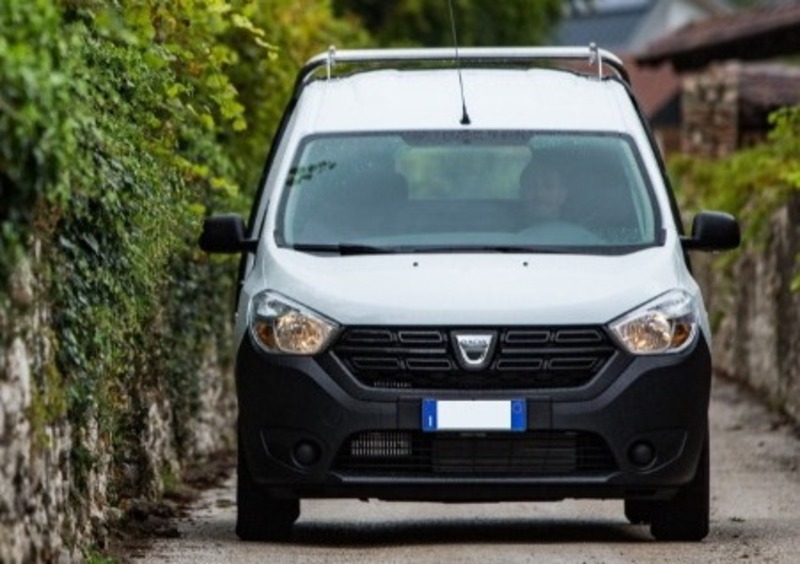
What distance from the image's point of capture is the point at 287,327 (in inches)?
479

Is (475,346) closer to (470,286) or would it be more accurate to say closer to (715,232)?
(470,286)

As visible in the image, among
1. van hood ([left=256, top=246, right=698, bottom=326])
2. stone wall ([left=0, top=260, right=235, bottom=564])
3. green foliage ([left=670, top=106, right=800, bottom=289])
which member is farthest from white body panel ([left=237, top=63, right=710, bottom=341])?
green foliage ([left=670, top=106, right=800, bottom=289])

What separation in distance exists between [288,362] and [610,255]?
1.60 meters

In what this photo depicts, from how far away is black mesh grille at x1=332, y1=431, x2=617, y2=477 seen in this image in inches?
476

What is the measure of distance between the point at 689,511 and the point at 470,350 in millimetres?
1397

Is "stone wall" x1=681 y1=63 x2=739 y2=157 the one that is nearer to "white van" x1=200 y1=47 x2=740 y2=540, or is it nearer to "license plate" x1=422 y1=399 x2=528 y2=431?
"white van" x1=200 y1=47 x2=740 y2=540

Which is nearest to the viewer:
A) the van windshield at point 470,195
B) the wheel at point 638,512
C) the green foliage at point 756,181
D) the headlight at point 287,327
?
the headlight at point 287,327

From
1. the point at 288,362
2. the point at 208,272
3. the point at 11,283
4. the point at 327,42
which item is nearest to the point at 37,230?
the point at 11,283

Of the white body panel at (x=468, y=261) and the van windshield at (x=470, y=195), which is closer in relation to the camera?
the white body panel at (x=468, y=261)

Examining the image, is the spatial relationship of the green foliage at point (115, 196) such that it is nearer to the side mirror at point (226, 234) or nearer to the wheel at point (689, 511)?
the side mirror at point (226, 234)

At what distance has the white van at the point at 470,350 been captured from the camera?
1207 cm

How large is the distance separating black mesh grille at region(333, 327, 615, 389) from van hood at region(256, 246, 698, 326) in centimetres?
5

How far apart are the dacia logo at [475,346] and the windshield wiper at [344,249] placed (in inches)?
31.1

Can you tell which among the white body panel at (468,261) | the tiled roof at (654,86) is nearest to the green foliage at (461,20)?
the white body panel at (468,261)
